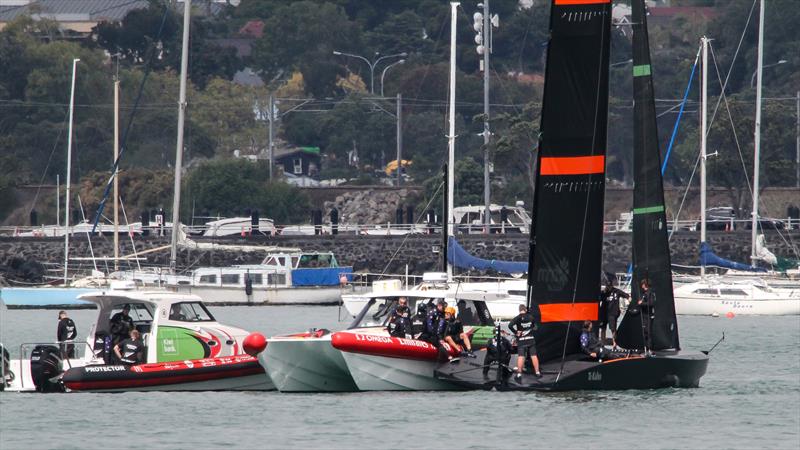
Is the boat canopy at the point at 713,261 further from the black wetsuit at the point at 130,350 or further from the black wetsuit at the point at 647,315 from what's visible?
the black wetsuit at the point at 130,350

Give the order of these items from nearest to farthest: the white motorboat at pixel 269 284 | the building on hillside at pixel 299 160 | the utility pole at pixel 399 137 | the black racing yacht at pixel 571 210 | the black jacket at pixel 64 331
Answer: the black racing yacht at pixel 571 210, the black jacket at pixel 64 331, the white motorboat at pixel 269 284, the utility pole at pixel 399 137, the building on hillside at pixel 299 160

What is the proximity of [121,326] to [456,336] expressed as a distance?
577 cm

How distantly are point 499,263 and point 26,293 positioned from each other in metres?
16.7

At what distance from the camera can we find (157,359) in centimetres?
3325

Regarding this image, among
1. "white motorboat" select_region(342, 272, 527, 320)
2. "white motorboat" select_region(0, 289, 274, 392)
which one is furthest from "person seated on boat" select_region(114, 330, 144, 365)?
"white motorboat" select_region(342, 272, 527, 320)

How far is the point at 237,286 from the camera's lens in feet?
227

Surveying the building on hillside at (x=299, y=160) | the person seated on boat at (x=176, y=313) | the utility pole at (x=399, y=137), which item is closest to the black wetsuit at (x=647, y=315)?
the person seated on boat at (x=176, y=313)

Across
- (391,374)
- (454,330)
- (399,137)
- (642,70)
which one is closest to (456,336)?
(454,330)

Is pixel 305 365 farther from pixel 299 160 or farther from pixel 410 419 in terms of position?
pixel 299 160

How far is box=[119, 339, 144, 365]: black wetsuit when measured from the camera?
32.6 metres

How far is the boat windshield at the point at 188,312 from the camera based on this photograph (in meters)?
33.6

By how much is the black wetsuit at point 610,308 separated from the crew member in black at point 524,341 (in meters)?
2.11

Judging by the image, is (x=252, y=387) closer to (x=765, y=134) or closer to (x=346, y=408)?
(x=346, y=408)

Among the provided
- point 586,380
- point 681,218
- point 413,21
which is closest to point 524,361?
point 586,380
